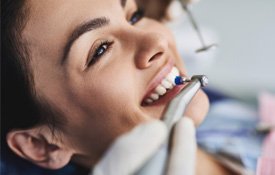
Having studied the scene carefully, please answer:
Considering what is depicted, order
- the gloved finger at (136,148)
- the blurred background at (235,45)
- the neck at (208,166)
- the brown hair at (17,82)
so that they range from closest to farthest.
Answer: the gloved finger at (136,148) → the brown hair at (17,82) → the neck at (208,166) → the blurred background at (235,45)

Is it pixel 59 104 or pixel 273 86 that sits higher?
pixel 273 86

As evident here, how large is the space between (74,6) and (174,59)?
0.22 metres

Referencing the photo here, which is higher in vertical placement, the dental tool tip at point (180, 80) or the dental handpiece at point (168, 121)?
the dental tool tip at point (180, 80)

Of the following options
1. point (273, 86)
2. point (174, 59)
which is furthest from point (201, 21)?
point (174, 59)

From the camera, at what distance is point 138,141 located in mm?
591

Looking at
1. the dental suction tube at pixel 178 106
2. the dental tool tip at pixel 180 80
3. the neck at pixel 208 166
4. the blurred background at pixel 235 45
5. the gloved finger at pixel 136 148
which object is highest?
the blurred background at pixel 235 45

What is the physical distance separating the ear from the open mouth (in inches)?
7.2

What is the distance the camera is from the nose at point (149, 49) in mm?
724

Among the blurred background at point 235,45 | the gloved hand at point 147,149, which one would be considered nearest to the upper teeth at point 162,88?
the gloved hand at point 147,149

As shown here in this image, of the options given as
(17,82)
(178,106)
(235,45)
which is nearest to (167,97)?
(178,106)

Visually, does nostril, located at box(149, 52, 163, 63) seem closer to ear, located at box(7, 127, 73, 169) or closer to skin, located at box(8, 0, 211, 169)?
skin, located at box(8, 0, 211, 169)

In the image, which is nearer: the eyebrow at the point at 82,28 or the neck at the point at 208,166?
the eyebrow at the point at 82,28

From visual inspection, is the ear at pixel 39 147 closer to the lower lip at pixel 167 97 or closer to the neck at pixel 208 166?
the lower lip at pixel 167 97

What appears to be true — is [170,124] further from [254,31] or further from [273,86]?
[254,31]
